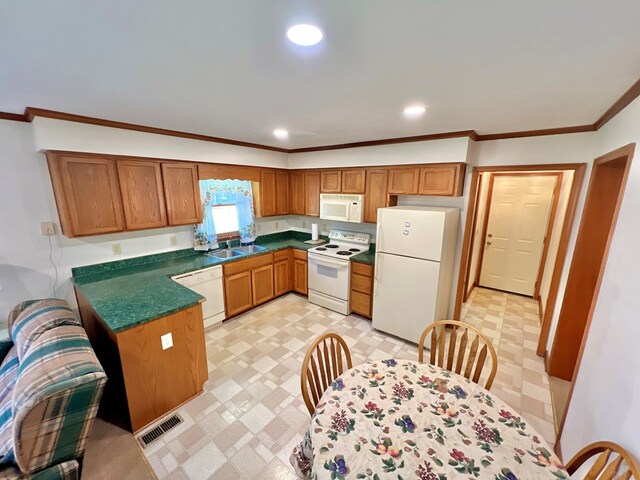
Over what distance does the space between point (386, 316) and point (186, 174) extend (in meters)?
2.89

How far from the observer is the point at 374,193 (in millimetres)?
Result: 3436

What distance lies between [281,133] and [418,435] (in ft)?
9.16

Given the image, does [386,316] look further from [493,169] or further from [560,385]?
[493,169]

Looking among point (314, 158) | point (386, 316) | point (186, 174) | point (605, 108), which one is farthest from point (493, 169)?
point (186, 174)

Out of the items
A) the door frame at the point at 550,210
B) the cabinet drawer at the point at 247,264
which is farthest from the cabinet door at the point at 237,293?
the door frame at the point at 550,210

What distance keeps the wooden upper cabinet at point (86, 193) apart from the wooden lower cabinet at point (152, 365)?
847 millimetres

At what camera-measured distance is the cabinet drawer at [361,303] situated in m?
3.45

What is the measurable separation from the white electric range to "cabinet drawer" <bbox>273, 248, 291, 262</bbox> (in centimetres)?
43

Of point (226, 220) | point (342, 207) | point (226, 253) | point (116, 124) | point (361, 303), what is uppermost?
point (116, 124)

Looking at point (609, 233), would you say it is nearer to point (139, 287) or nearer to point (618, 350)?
point (618, 350)

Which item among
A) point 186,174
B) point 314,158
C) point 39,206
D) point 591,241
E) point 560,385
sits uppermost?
point 314,158

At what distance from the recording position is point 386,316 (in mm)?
3143

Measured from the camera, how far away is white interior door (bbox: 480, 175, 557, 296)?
4043 millimetres

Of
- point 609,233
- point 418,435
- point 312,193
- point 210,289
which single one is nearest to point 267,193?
point 312,193
